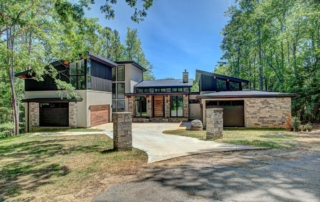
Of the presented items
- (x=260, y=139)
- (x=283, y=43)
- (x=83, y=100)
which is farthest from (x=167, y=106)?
(x=283, y=43)

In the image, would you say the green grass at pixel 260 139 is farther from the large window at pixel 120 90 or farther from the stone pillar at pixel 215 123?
the large window at pixel 120 90

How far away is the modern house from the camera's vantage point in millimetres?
13312

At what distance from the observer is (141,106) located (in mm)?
20203

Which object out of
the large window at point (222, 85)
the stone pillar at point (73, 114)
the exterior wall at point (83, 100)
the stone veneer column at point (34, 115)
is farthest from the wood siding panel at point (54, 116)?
the large window at point (222, 85)

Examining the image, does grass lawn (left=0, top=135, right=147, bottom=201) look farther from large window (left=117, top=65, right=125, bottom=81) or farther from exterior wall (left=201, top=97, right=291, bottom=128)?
large window (left=117, top=65, right=125, bottom=81)

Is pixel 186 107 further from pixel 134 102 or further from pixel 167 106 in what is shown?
pixel 134 102

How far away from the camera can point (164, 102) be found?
19719 mm

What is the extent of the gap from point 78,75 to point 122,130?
10.5m

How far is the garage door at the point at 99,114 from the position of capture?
15.5 metres

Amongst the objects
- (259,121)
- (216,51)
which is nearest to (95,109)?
(259,121)

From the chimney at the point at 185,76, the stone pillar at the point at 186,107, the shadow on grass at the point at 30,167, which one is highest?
the chimney at the point at 185,76

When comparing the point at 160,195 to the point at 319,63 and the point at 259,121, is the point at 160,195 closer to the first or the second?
the point at 259,121

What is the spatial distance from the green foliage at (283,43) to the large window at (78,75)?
716 inches

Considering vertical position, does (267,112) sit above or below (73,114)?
above
